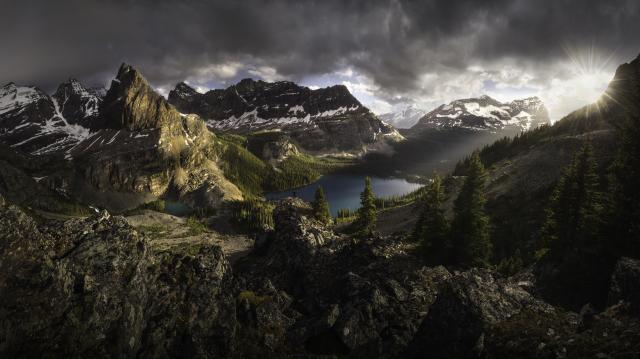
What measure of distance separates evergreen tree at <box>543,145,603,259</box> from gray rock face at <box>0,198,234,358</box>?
40.8 metres

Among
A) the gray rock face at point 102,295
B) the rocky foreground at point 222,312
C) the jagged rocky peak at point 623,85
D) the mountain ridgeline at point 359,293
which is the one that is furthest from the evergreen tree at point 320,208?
the jagged rocky peak at point 623,85

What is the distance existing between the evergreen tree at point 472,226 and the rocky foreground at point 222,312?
7.01 metres

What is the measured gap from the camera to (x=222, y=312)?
29.9 m

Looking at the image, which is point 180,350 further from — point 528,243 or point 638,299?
point 528,243

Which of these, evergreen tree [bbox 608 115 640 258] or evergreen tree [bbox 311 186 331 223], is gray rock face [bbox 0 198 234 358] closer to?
evergreen tree [bbox 608 115 640 258]

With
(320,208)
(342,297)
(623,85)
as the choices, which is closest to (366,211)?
(320,208)

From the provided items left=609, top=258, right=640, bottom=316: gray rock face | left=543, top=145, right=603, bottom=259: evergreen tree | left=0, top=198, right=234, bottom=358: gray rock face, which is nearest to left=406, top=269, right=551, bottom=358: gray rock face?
left=609, top=258, right=640, bottom=316: gray rock face

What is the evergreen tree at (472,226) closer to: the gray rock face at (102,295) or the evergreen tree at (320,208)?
the gray rock face at (102,295)

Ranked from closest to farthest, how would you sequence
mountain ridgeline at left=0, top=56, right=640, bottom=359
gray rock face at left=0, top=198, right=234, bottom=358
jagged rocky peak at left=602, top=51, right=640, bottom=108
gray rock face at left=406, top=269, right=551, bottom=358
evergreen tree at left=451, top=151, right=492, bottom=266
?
gray rock face at left=0, top=198, right=234, bottom=358 → mountain ridgeline at left=0, top=56, right=640, bottom=359 → gray rock face at left=406, top=269, right=551, bottom=358 → evergreen tree at left=451, top=151, right=492, bottom=266 → jagged rocky peak at left=602, top=51, right=640, bottom=108

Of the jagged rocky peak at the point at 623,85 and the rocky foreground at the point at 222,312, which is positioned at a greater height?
the jagged rocky peak at the point at 623,85

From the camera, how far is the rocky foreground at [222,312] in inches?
799

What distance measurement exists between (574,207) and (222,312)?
45351 millimetres

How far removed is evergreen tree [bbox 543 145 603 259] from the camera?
128ft

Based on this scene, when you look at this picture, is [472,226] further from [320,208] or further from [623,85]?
[623,85]
